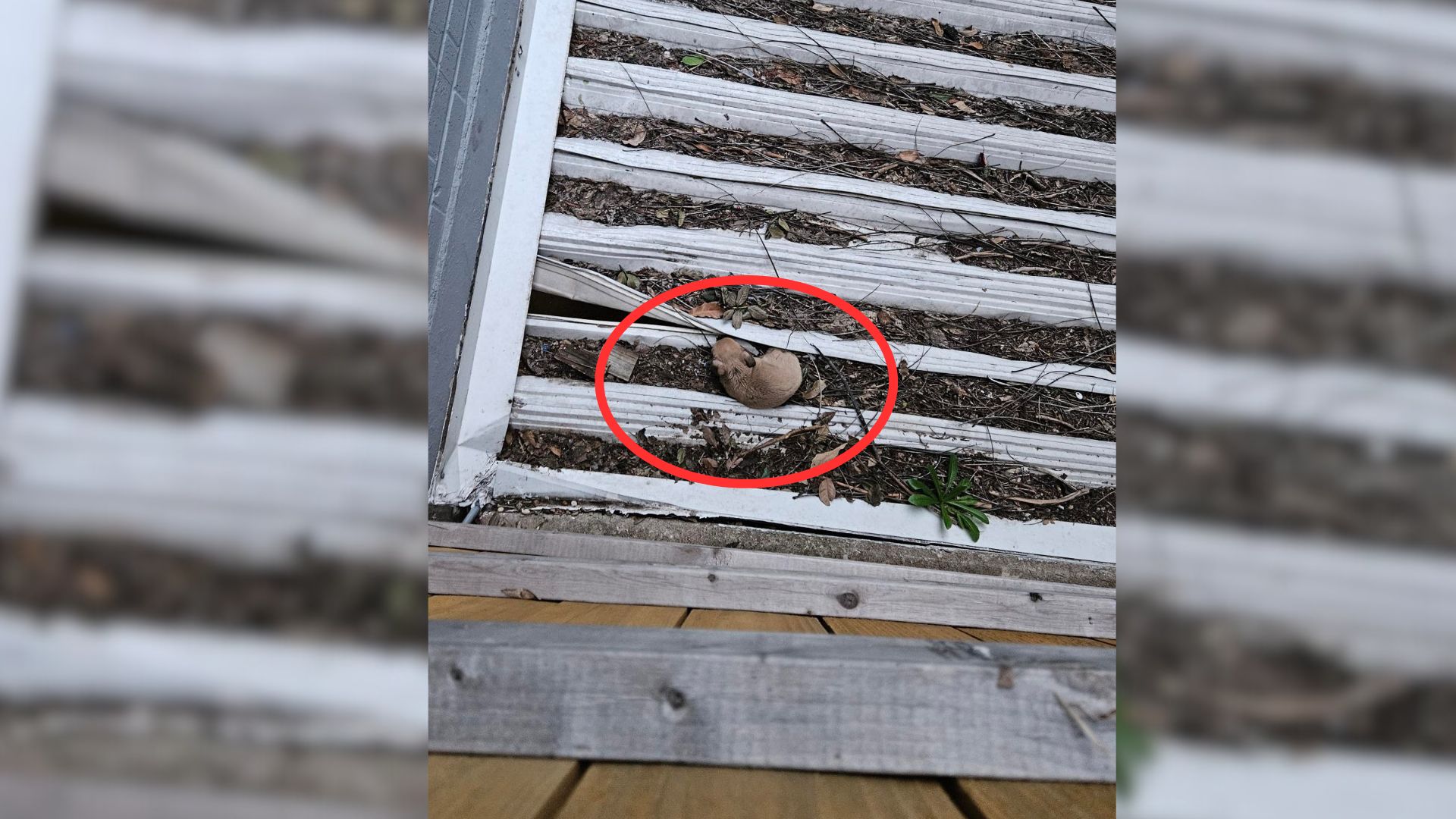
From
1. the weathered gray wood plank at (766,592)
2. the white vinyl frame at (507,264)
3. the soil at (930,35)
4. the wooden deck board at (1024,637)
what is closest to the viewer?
the weathered gray wood plank at (766,592)

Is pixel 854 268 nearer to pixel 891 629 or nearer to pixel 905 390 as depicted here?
pixel 905 390

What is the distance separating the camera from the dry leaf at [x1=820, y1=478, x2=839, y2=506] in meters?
1.69

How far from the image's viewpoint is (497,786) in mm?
595

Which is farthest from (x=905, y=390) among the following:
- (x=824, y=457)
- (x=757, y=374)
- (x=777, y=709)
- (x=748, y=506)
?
(x=777, y=709)

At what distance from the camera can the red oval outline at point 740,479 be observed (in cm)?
167

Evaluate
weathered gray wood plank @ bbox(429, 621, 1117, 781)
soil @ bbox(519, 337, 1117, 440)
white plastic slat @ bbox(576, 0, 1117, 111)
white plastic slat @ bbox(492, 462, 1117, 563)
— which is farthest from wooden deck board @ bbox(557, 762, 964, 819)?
white plastic slat @ bbox(576, 0, 1117, 111)
